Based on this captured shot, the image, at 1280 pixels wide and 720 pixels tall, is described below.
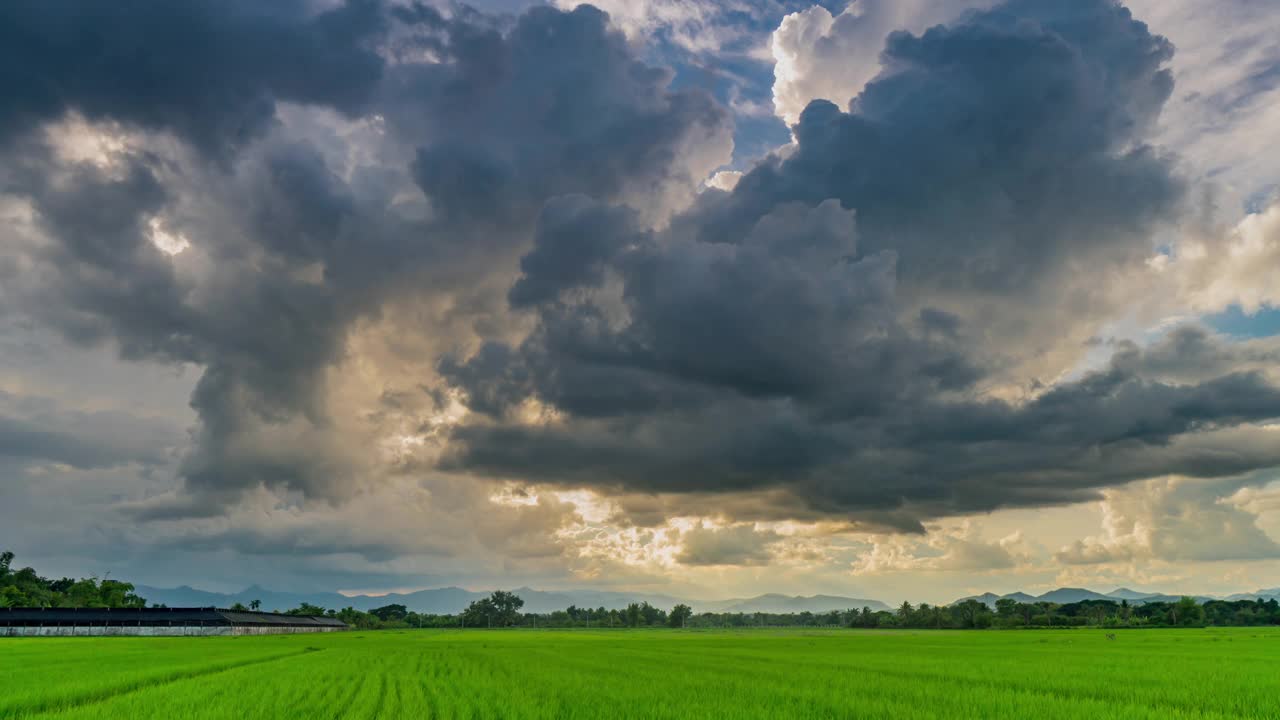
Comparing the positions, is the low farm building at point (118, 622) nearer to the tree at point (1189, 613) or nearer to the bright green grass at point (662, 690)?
the bright green grass at point (662, 690)

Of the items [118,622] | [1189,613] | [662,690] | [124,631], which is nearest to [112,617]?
[118,622]

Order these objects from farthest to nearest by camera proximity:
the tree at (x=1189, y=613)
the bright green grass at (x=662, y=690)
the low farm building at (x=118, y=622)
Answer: the tree at (x=1189, y=613) < the low farm building at (x=118, y=622) < the bright green grass at (x=662, y=690)

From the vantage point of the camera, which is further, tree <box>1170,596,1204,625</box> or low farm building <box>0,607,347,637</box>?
tree <box>1170,596,1204,625</box>

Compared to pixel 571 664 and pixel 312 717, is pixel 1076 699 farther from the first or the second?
pixel 571 664

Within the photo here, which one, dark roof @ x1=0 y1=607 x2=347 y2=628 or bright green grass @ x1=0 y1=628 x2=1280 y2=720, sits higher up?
bright green grass @ x1=0 y1=628 x2=1280 y2=720

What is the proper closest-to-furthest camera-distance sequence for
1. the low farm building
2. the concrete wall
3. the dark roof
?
the concrete wall, the low farm building, the dark roof

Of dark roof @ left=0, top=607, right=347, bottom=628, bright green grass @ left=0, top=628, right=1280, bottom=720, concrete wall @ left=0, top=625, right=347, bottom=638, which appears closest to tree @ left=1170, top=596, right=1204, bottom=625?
bright green grass @ left=0, top=628, right=1280, bottom=720

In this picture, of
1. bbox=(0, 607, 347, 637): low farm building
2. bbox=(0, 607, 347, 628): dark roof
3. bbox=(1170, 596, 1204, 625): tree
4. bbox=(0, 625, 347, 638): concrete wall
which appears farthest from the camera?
bbox=(1170, 596, 1204, 625): tree

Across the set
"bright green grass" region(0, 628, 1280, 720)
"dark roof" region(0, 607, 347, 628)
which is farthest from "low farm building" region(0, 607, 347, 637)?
"bright green grass" region(0, 628, 1280, 720)

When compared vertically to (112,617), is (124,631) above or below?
below

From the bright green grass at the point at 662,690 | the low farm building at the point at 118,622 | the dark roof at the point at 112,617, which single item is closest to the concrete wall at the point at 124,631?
the low farm building at the point at 118,622

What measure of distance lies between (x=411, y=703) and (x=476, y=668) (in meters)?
19.4

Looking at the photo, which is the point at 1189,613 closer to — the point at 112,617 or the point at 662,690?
the point at 662,690

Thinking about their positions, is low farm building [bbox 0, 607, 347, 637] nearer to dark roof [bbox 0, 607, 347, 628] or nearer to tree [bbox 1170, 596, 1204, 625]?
dark roof [bbox 0, 607, 347, 628]
